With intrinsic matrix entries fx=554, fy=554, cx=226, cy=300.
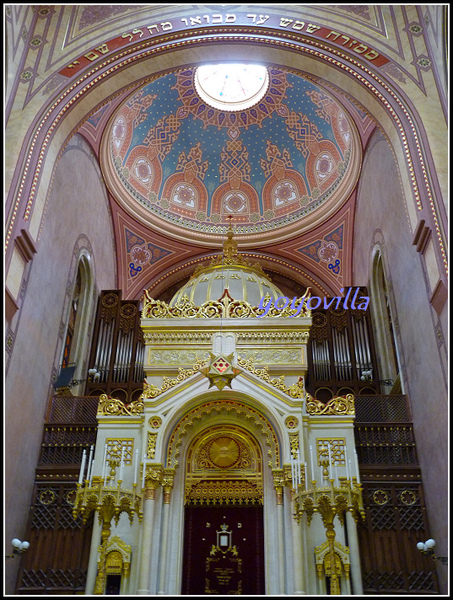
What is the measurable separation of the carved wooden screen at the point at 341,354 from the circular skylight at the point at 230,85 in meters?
8.37

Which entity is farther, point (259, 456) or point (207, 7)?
point (207, 7)

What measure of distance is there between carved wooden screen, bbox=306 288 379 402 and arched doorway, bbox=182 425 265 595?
4.35 metres

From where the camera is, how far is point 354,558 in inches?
356

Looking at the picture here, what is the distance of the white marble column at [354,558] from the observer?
8815 millimetres

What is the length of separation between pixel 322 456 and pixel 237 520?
1.95 m

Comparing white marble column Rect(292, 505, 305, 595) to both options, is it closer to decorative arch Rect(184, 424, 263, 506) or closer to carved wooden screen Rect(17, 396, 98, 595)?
decorative arch Rect(184, 424, 263, 506)

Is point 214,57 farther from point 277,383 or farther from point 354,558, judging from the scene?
point 354,558

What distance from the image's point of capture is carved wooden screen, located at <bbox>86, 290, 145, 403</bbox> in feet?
47.6

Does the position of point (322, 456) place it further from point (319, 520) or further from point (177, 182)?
point (177, 182)

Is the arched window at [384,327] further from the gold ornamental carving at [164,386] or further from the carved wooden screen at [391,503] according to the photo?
the gold ornamental carving at [164,386]

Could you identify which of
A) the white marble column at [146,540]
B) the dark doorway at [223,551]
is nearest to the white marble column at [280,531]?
the dark doorway at [223,551]

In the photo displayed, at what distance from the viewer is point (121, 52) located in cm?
1201

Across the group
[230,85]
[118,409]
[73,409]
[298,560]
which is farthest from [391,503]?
[230,85]

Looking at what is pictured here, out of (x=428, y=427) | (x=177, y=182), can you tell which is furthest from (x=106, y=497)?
(x=177, y=182)
